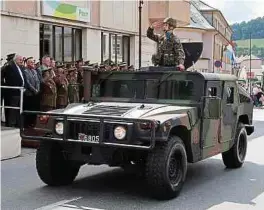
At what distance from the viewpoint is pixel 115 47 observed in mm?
22891

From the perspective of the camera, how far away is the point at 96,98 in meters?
8.47

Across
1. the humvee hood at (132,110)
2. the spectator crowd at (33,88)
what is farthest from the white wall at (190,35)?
the humvee hood at (132,110)

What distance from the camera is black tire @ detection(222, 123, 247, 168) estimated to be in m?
9.58

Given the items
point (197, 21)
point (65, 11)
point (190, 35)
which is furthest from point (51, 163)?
point (197, 21)

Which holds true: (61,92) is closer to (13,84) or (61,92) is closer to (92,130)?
(13,84)

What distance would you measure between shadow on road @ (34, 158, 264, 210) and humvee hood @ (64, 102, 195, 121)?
1086 mm

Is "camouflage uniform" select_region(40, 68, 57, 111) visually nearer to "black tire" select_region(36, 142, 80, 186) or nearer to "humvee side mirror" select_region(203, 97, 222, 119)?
"black tire" select_region(36, 142, 80, 186)

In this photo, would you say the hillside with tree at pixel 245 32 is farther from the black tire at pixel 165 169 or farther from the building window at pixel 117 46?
the black tire at pixel 165 169

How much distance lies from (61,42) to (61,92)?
277 inches

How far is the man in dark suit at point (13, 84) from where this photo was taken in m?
12.1

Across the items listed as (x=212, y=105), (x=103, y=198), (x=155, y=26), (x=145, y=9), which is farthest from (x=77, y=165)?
(x=145, y=9)

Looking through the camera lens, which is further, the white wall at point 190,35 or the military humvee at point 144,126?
the white wall at point 190,35

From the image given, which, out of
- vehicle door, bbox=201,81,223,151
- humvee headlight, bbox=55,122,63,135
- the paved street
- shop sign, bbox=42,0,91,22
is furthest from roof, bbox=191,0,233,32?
humvee headlight, bbox=55,122,63,135

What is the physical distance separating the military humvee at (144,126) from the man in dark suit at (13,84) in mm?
3965
